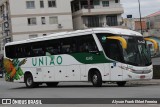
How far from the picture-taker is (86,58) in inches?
941

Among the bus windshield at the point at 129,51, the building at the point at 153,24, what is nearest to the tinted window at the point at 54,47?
the bus windshield at the point at 129,51

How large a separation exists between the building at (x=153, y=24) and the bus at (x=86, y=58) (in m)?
60.6

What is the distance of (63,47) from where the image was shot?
25.5 m

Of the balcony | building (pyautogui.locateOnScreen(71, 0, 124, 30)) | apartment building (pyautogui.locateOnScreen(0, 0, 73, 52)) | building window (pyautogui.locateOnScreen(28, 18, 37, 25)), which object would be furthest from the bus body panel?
building (pyautogui.locateOnScreen(71, 0, 124, 30))

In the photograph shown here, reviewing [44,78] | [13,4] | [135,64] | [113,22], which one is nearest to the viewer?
[135,64]

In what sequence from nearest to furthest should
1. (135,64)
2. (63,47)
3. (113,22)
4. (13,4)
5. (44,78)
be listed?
(135,64)
(63,47)
(44,78)
(13,4)
(113,22)

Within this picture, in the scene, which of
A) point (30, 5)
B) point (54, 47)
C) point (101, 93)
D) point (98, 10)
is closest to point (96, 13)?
point (98, 10)

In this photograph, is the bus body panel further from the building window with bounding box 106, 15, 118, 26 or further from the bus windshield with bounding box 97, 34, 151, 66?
the building window with bounding box 106, 15, 118, 26

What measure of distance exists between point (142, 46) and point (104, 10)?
51608 mm

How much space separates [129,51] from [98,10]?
5211cm

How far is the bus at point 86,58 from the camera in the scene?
2242cm

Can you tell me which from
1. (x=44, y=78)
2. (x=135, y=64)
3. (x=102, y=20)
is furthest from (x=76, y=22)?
(x=135, y=64)

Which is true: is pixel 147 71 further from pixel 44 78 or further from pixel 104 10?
pixel 104 10

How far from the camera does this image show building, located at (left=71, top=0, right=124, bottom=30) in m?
73.7
